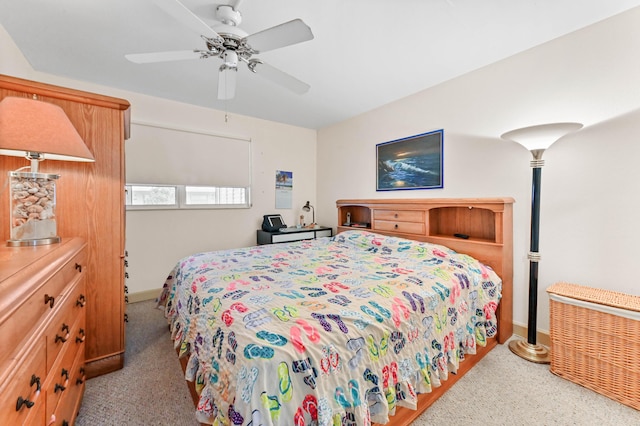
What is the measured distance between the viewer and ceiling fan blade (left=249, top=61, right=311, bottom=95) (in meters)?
1.94

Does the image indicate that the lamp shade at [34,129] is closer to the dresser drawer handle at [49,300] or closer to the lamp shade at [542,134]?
the dresser drawer handle at [49,300]

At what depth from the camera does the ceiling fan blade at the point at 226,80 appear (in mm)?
2094

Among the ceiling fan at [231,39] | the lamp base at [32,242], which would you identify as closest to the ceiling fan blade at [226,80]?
the ceiling fan at [231,39]

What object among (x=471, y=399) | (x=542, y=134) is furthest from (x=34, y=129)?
(x=542, y=134)

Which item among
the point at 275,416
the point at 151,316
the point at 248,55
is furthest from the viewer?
the point at 151,316

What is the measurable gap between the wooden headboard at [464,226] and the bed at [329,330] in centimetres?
6

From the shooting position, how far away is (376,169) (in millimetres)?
3703

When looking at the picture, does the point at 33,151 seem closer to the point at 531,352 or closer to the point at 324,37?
the point at 324,37

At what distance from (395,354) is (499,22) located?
7.99ft

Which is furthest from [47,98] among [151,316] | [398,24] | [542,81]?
[542,81]

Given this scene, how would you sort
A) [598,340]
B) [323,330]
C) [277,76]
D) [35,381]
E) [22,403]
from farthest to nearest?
[277,76] < [598,340] < [323,330] < [35,381] < [22,403]

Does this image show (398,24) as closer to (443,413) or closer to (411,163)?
(411,163)

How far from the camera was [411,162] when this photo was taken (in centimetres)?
324

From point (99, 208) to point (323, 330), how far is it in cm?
174
